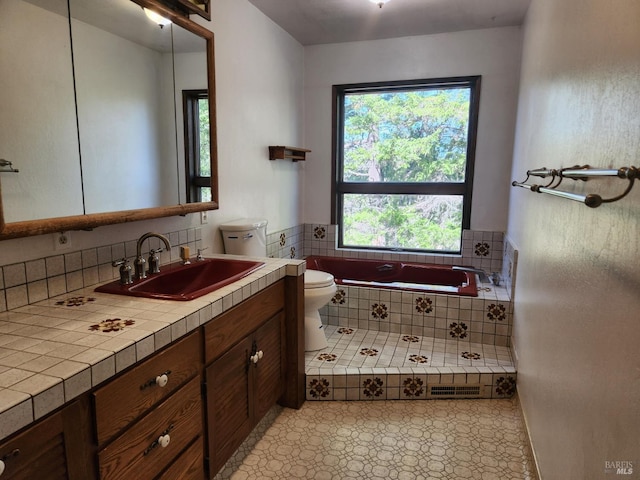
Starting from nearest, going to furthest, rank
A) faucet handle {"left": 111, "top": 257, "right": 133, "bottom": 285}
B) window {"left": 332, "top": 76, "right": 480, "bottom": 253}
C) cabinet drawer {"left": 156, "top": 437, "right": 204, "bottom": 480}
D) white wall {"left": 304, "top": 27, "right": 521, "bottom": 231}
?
1. cabinet drawer {"left": 156, "top": 437, "right": 204, "bottom": 480}
2. faucet handle {"left": 111, "top": 257, "right": 133, "bottom": 285}
3. white wall {"left": 304, "top": 27, "right": 521, "bottom": 231}
4. window {"left": 332, "top": 76, "right": 480, "bottom": 253}

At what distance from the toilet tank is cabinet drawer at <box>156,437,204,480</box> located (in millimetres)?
1243

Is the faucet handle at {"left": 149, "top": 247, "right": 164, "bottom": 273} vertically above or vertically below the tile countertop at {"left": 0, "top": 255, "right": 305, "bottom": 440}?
above

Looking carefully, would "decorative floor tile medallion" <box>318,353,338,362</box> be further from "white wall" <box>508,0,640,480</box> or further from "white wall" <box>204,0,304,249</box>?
"white wall" <box>508,0,640,480</box>

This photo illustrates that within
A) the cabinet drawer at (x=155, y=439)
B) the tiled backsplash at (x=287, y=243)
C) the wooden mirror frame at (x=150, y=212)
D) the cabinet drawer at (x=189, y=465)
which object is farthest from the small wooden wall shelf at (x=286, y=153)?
the cabinet drawer at (x=189, y=465)

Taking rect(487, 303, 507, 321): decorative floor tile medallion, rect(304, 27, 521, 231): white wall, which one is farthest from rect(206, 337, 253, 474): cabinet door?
rect(304, 27, 521, 231): white wall

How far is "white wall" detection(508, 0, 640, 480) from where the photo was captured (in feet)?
3.16

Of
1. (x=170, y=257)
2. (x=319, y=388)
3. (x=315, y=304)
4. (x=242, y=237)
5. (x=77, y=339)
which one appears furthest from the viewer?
(x=315, y=304)

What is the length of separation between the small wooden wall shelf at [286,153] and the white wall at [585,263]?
1.77m

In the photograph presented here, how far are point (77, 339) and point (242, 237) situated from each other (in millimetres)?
1441

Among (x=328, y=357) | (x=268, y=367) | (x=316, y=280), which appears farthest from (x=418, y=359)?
(x=268, y=367)

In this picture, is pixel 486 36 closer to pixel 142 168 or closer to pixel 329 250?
pixel 329 250

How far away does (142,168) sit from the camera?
189 cm

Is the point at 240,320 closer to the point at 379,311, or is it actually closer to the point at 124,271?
the point at 124,271

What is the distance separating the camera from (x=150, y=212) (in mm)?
1888
